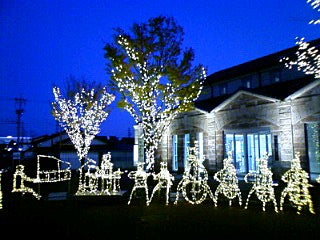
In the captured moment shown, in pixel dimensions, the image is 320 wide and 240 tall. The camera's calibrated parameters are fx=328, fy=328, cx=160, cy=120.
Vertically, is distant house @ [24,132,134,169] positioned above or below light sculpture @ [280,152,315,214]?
above

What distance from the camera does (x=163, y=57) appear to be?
14750mm

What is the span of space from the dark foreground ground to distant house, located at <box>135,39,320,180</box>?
308 cm

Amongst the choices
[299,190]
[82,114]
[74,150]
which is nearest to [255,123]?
[299,190]

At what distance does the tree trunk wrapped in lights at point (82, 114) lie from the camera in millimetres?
20625

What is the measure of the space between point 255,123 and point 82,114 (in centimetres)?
1101

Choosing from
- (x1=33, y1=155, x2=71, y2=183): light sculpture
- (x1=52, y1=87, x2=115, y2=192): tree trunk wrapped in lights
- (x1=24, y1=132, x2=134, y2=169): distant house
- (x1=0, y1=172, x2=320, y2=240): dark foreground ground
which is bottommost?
(x1=0, y1=172, x2=320, y2=240): dark foreground ground

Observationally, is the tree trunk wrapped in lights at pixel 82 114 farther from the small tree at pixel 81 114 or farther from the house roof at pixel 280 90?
the house roof at pixel 280 90

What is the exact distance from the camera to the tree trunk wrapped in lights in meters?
20.6

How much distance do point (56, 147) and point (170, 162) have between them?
1514cm

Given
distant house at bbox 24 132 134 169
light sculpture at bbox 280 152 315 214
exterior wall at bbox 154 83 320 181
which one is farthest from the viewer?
distant house at bbox 24 132 134 169

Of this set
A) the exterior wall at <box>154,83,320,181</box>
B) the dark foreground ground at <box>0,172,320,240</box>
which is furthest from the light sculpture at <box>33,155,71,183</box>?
the exterior wall at <box>154,83,320,181</box>

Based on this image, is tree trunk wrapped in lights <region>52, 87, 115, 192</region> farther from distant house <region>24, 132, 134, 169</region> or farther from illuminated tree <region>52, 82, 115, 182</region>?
distant house <region>24, 132, 134, 169</region>

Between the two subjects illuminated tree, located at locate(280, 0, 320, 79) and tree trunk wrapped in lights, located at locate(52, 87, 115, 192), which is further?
tree trunk wrapped in lights, located at locate(52, 87, 115, 192)

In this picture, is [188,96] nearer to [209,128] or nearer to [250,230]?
[209,128]
